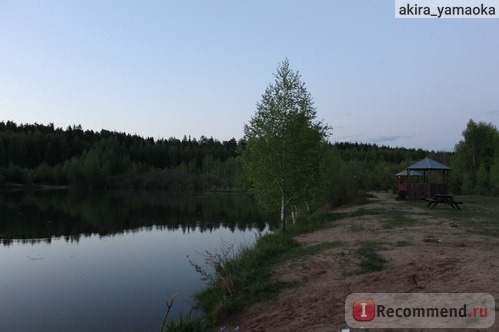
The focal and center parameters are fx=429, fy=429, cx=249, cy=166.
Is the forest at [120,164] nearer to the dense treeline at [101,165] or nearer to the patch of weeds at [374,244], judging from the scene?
the dense treeline at [101,165]

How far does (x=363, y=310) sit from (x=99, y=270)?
1319 cm

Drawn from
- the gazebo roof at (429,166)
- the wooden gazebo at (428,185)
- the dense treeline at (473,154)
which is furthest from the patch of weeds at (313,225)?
the dense treeline at (473,154)

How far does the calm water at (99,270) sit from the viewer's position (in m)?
11.6

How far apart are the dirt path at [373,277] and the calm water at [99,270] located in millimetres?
3316

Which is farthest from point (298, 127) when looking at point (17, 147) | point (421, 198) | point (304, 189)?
point (17, 147)

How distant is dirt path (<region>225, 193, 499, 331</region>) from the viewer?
7.68 m

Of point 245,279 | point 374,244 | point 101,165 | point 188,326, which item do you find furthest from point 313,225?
point 101,165

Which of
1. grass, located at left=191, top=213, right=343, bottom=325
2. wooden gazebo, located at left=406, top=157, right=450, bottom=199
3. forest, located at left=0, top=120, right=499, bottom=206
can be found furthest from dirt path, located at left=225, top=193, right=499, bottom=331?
forest, located at left=0, top=120, right=499, bottom=206

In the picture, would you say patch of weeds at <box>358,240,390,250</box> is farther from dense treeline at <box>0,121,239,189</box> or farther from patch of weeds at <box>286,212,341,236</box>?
dense treeline at <box>0,121,239,189</box>

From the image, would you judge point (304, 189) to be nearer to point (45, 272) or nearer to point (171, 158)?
point (45, 272)

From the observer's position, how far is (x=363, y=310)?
23.6 ft

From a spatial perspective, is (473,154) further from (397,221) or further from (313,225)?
(313,225)

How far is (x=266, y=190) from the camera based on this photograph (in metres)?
19.8

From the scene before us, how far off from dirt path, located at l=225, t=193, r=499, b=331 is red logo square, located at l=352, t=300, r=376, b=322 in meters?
0.27
